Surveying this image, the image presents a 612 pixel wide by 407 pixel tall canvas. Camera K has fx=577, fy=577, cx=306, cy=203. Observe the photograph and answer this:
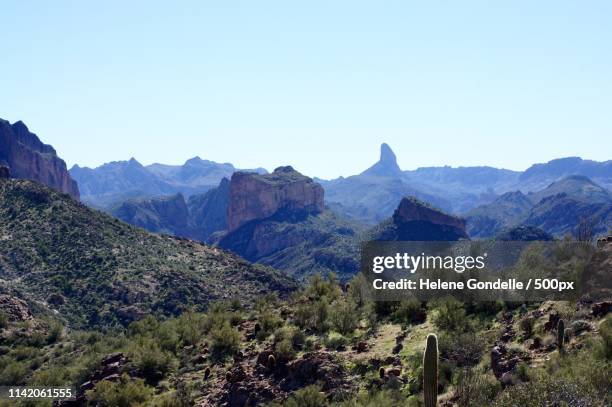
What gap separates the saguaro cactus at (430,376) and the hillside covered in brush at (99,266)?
46.9 meters

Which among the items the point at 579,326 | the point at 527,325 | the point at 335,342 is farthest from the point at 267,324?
the point at 579,326

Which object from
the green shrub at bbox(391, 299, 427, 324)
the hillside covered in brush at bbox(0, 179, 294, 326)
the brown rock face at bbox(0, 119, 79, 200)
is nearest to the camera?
the green shrub at bbox(391, 299, 427, 324)

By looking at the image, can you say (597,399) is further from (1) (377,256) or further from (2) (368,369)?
(1) (377,256)

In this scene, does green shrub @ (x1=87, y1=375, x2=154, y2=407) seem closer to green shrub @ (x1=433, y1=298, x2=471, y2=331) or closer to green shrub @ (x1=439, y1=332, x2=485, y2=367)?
green shrub @ (x1=439, y1=332, x2=485, y2=367)

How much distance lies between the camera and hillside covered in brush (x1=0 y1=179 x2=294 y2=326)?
58844mm

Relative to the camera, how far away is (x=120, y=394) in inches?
872

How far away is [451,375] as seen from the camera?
18969 mm

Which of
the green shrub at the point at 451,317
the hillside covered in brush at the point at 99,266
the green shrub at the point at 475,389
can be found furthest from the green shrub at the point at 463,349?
the hillside covered in brush at the point at 99,266

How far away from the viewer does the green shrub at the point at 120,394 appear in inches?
866

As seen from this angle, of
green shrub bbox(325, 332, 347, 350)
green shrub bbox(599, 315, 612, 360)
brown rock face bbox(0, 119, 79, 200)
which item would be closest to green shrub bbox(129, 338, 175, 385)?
green shrub bbox(325, 332, 347, 350)

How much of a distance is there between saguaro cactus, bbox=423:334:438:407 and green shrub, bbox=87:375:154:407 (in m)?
11.5

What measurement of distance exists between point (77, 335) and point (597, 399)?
35909 mm

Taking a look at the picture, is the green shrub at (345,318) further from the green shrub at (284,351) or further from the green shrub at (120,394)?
the green shrub at (120,394)

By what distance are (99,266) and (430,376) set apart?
5734 centimetres
